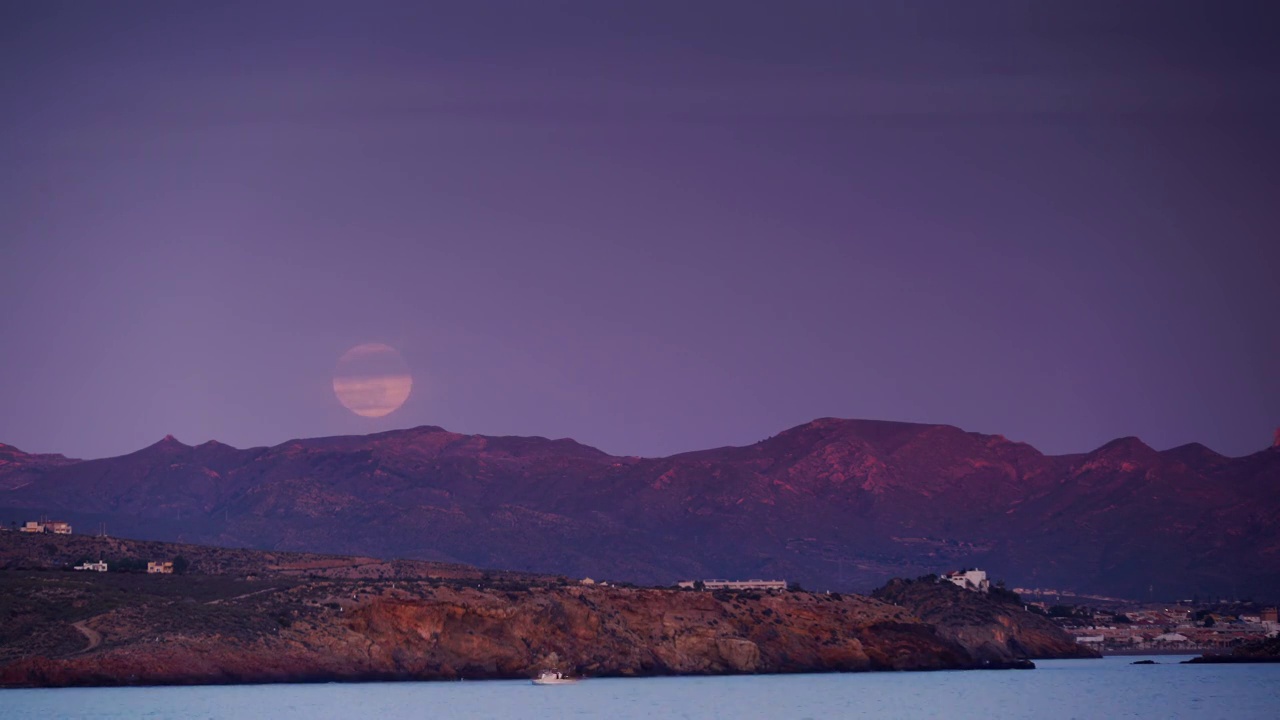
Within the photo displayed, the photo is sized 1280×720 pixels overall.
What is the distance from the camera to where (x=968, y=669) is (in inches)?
5802

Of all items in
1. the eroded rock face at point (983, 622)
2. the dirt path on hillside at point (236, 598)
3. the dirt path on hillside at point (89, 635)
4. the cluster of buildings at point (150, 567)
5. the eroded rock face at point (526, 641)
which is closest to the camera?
the dirt path on hillside at point (89, 635)

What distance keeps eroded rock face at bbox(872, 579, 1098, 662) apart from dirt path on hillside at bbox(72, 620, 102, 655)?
240 feet

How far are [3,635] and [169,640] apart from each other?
991cm

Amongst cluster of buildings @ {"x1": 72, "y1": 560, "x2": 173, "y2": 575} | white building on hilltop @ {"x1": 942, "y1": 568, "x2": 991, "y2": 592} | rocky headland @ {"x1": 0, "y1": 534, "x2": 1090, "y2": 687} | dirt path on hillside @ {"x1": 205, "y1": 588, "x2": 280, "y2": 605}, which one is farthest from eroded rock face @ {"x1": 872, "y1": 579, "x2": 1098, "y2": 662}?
cluster of buildings @ {"x1": 72, "y1": 560, "x2": 173, "y2": 575}

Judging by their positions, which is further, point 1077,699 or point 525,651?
point 525,651

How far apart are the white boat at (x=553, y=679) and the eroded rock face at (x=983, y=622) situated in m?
43.2

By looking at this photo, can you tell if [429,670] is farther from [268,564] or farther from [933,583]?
[933,583]

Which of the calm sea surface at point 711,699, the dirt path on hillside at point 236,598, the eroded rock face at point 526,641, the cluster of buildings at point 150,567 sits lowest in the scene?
the calm sea surface at point 711,699

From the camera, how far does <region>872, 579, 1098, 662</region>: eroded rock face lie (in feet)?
521

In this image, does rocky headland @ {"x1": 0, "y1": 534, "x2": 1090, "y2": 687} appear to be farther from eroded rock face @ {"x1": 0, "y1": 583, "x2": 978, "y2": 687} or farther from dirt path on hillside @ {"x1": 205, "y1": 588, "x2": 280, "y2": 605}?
dirt path on hillside @ {"x1": 205, "y1": 588, "x2": 280, "y2": 605}

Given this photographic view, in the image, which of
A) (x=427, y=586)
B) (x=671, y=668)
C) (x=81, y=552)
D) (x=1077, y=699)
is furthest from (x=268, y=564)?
(x=1077, y=699)

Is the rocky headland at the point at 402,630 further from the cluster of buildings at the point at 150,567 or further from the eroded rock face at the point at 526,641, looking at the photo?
the cluster of buildings at the point at 150,567

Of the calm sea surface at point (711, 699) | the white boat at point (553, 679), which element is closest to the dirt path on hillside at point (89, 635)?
the calm sea surface at point (711, 699)

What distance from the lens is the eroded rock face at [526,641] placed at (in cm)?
11119
